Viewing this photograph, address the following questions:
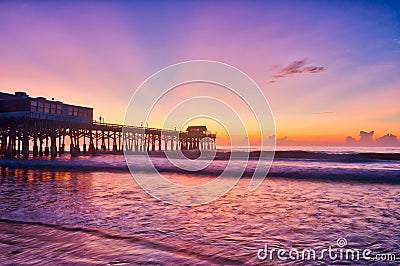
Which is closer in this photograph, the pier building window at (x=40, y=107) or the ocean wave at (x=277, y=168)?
the ocean wave at (x=277, y=168)

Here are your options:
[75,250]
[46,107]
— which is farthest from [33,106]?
[75,250]


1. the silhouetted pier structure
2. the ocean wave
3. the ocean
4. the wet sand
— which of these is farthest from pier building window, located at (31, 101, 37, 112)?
the wet sand

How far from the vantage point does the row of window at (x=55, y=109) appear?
39.3 meters

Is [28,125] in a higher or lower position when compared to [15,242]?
higher

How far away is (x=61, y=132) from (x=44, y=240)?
46355 millimetres

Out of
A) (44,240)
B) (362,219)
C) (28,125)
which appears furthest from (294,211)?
(28,125)

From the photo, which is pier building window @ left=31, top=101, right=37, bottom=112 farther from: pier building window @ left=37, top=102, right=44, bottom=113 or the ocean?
the ocean

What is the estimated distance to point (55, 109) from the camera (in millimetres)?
42438

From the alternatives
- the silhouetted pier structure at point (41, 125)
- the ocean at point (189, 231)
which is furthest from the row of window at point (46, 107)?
the ocean at point (189, 231)

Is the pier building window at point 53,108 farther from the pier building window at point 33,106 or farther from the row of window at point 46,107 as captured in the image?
the pier building window at point 33,106

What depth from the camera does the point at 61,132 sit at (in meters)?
46.8

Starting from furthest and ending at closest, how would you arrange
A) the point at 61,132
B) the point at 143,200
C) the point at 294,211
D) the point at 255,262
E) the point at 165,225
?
the point at 61,132 < the point at 143,200 < the point at 294,211 < the point at 165,225 < the point at 255,262

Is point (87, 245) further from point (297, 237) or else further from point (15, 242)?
point (297, 237)

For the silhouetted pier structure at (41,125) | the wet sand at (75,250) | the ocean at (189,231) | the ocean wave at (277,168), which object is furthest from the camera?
the silhouetted pier structure at (41,125)
